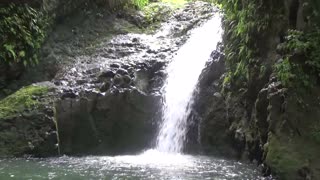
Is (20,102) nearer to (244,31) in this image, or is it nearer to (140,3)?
(244,31)

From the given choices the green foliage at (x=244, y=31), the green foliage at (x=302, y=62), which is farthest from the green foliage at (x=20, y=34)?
the green foliage at (x=302, y=62)

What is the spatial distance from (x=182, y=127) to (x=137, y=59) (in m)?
2.38

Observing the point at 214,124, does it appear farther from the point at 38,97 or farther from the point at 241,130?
the point at 38,97

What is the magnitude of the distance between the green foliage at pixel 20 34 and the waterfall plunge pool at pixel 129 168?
143 inches

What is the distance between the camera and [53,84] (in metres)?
10.5

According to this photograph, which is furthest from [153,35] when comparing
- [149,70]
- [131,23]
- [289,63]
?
[289,63]

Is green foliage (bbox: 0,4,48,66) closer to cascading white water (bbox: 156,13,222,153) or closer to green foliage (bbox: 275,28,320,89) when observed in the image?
cascading white water (bbox: 156,13,222,153)

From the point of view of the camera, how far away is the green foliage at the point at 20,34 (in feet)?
37.2

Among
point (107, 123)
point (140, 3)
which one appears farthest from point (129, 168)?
point (140, 3)

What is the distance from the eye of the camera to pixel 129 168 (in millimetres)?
7535

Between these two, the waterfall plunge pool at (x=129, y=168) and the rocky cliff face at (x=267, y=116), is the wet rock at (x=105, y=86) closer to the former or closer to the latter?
the waterfall plunge pool at (x=129, y=168)

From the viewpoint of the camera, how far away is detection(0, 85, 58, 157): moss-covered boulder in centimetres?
907

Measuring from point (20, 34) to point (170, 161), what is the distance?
19.6ft

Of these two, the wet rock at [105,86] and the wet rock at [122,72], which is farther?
the wet rock at [122,72]
